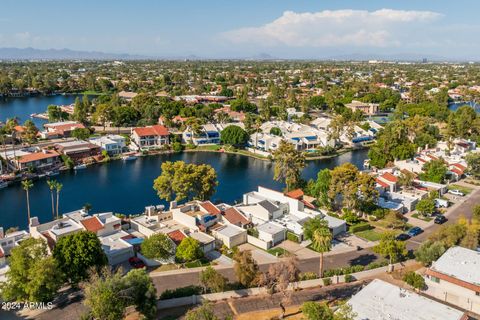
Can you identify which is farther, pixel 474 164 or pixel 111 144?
pixel 111 144

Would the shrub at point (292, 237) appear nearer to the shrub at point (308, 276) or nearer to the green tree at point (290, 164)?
the shrub at point (308, 276)

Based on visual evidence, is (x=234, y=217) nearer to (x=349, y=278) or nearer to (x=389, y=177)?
(x=349, y=278)

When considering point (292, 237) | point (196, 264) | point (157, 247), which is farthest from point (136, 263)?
point (292, 237)

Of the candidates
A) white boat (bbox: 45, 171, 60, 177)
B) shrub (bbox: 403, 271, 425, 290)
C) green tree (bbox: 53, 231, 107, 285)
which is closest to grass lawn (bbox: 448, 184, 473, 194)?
shrub (bbox: 403, 271, 425, 290)

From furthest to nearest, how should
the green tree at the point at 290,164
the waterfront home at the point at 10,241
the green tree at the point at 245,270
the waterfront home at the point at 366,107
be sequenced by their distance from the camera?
Result: 1. the waterfront home at the point at 366,107
2. the green tree at the point at 290,164
3. the waterfront home at the point at 10,241
4. the green tree at the point at 245,270

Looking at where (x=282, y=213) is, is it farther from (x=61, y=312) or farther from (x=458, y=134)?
(x=458, y=134)

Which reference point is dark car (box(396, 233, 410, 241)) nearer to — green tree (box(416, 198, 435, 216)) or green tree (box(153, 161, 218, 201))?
green tree (box(416, 198, 435, 216))

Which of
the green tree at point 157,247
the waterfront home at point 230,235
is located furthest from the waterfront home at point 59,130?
the green tree at point 157,247
